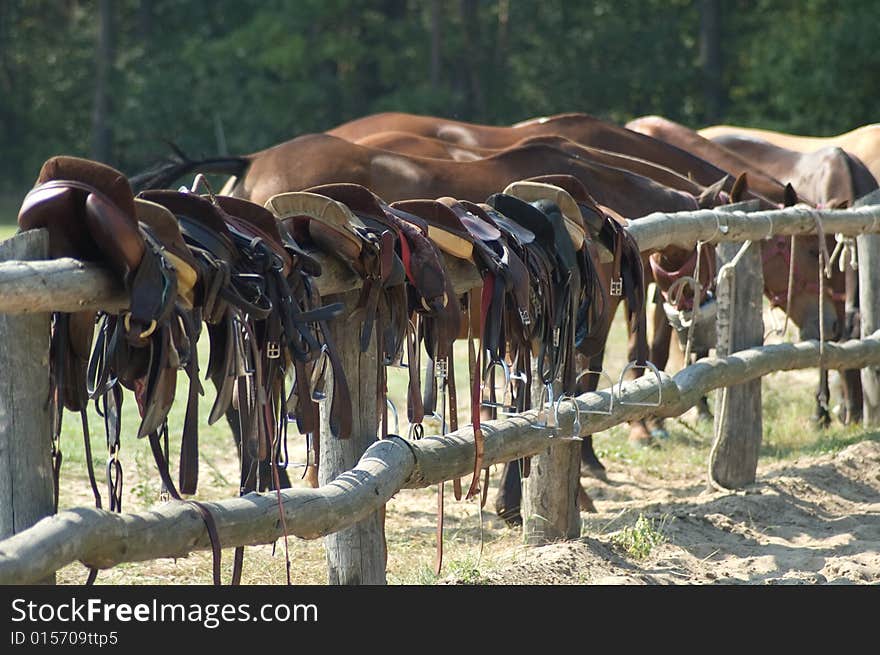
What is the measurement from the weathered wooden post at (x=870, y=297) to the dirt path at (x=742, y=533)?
0.80 meters

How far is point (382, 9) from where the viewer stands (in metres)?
23.4

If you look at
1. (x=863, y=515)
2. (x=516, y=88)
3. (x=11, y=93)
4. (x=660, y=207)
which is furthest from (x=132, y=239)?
(x=11, y=93)

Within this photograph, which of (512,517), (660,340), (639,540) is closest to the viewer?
(639,540)

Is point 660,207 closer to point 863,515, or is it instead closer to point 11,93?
point 863,515

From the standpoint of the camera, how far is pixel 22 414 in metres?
2.20

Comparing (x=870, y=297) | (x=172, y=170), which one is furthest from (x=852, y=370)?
(x=172, y=170)

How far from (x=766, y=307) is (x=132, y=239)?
7606mm

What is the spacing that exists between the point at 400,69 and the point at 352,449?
66.2 feet

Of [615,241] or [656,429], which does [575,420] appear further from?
[656,429]

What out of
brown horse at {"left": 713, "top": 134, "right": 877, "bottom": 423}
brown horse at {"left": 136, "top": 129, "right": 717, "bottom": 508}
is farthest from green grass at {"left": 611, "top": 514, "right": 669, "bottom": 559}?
brown horse at {"left": 713, "top": 134, "right": 877, "bottom": 423}

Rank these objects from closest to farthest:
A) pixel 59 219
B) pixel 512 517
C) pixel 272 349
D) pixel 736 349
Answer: pixel 59 219
pixel 272 349
pixel 512 517
pixel 736 349

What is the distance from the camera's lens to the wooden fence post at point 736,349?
16.2ft

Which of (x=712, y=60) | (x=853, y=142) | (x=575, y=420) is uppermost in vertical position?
(x=712, y=60)
